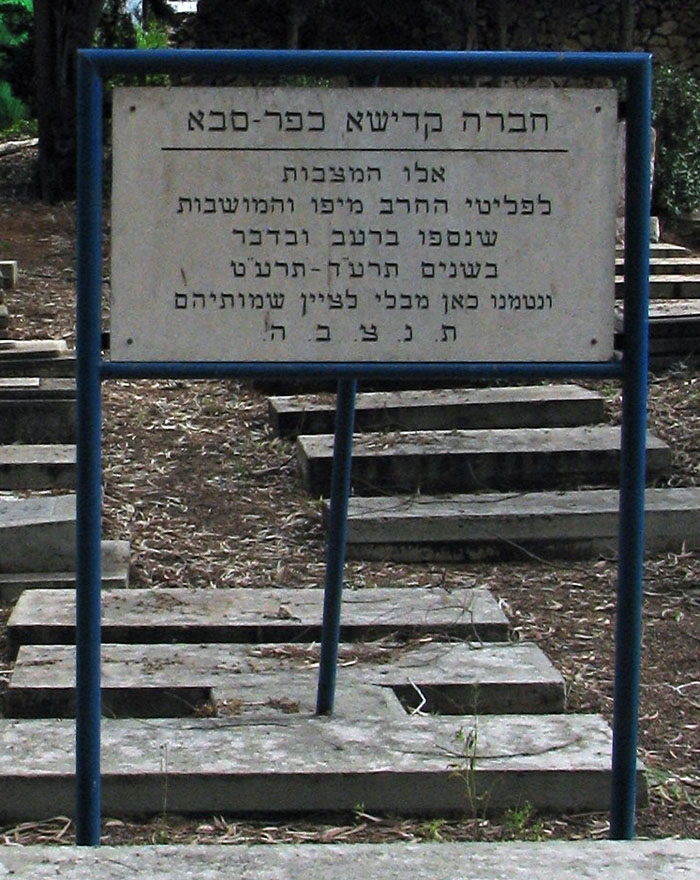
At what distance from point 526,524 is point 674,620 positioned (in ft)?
2.41

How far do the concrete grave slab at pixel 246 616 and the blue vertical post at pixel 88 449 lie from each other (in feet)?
4.62

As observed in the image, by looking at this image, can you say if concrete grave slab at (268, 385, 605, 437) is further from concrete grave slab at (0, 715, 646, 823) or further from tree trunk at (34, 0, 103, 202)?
tree trunk at (34, 0, 103, 202)

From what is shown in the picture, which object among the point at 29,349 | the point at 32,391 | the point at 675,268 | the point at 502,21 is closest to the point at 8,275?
the point at 29,349

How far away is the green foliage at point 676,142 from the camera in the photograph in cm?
1354

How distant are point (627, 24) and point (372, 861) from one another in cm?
1583

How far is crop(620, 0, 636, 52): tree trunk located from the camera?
17.0 meters

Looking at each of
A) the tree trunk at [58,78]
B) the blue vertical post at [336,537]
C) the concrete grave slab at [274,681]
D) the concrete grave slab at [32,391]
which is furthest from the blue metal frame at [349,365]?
the tree trunk at [58,78]

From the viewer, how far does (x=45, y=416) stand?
6141 millimetres

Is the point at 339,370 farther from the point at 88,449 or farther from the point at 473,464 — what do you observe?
the point at 473,464

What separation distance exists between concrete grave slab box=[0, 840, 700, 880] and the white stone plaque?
840mm

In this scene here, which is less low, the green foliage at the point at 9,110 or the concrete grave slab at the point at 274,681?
the green foliage at the point at 9,110

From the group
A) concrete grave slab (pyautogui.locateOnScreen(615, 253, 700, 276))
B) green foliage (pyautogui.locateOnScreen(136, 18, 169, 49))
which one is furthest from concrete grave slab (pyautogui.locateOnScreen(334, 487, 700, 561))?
green foliage (pyautogui.locateOnScreen(136, 18, 169, 49))

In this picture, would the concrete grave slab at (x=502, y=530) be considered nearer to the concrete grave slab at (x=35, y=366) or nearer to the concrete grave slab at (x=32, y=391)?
the concrete grave slab at (x=32, y=391)

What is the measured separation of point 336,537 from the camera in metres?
3.52
